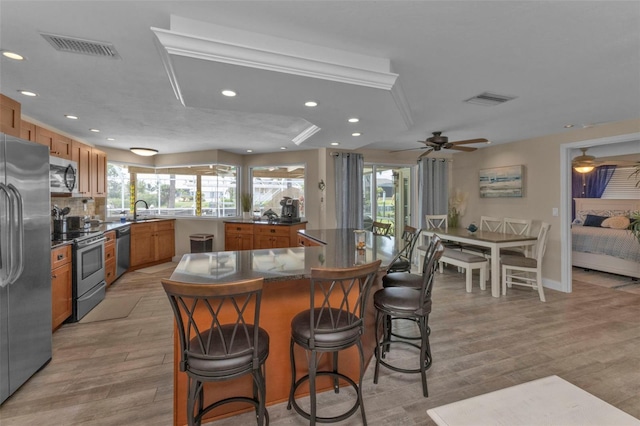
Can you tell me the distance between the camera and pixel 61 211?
12.5 ft

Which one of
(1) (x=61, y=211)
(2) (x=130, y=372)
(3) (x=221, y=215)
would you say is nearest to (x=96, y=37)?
(2) (x=130, y=372)

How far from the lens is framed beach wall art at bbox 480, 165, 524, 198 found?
5.20 metres

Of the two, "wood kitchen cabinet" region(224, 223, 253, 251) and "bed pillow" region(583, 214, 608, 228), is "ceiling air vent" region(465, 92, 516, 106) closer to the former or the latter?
"wood kitchen cabinet" region(224, 223, 253, 251)

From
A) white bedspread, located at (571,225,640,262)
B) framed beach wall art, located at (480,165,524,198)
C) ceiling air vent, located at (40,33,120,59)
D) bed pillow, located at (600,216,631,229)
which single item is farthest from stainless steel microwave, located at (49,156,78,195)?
Result: bed pillow, located at (600,216,631,229)

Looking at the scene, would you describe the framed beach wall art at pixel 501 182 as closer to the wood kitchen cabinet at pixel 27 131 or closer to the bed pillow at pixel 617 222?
the bed pillow at pixel 617 222

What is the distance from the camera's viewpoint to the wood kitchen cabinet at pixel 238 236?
585 cm

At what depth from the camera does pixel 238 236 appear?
597 centimetres

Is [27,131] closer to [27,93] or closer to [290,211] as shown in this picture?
[27,93]

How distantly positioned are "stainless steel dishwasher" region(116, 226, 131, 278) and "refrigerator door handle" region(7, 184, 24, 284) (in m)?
2.88

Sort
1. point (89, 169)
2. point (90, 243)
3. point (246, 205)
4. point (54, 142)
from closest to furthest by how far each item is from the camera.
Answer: point (90, 243) → point (54, 142) → point (89, 169) → point (246, 205)

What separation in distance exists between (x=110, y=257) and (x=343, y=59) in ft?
14.7

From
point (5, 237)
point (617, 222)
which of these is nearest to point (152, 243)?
point (5, 237)

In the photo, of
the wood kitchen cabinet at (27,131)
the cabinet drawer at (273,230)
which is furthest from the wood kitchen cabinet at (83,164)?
the cabinet drawer at (273,230)

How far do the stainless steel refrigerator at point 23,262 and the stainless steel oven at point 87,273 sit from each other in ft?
3.16
